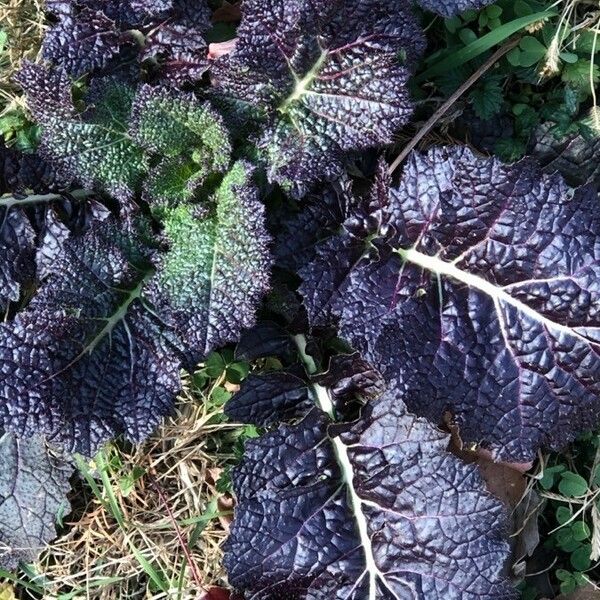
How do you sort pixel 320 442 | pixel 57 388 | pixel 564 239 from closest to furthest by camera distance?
1. pixel 564 239
2. pixel 57 388
3. pixel 320 442

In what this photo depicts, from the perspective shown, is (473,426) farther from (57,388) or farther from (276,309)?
(57,388)

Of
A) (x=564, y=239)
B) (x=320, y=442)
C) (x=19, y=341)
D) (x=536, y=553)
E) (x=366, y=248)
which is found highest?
(x=564, y=239)

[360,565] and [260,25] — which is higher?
[260,25]

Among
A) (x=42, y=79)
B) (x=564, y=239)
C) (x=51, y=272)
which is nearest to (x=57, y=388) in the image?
(x=51, y=272)

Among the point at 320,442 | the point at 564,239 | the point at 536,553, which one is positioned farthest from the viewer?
the point at 536,553

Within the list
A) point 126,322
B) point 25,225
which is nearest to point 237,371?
point 126,322

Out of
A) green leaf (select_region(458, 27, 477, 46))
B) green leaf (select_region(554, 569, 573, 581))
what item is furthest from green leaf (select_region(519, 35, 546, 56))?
green leaf (select_region(554, 569, 573, 581))

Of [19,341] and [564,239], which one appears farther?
[19,341]
